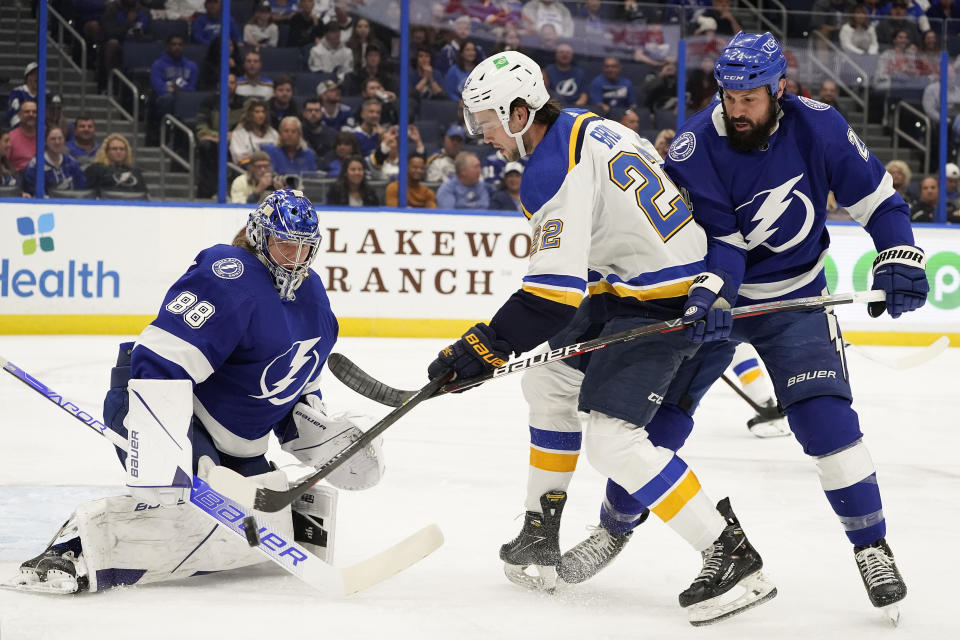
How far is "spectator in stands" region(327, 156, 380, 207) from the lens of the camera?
24.3 ft

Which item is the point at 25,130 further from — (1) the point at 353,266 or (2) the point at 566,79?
(2) the point at 566,79

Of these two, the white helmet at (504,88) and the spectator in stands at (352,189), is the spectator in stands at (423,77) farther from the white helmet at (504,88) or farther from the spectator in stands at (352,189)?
the white helmet at (504,88)

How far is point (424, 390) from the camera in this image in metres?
2.26

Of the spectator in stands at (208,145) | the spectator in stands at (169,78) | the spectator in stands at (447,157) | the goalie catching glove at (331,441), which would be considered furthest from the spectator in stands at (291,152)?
the goalie catching glove at (331,441)

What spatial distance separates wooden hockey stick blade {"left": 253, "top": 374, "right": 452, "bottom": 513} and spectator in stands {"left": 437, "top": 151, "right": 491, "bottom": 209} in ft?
17.2

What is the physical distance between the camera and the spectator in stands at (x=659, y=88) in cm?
775

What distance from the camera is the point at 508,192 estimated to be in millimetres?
7598

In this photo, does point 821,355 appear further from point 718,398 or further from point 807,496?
point 718,398

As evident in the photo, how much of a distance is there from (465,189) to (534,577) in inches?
205

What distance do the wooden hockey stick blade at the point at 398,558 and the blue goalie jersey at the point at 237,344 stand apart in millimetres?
400

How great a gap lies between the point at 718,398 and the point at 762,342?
2.96 m

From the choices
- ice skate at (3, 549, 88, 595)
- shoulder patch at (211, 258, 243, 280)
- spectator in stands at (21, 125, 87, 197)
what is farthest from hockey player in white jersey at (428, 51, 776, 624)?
spectator in stands at (21, 125, 87, 197)

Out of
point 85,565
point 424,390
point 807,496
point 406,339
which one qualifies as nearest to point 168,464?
point 85,565

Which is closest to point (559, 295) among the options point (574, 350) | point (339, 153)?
point (574, 350)
